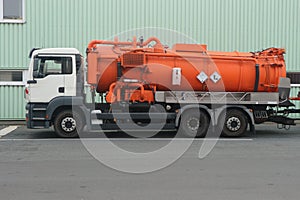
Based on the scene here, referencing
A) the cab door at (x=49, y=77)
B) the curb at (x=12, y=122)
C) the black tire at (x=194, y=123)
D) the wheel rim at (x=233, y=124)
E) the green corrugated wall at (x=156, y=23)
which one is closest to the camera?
Answer: the cab door at (x=49, y=77)

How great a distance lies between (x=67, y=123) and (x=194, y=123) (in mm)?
3844

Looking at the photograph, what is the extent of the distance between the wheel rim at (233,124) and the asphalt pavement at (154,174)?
4.64ft

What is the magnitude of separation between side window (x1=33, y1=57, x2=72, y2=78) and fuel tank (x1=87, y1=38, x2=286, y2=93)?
65 cm

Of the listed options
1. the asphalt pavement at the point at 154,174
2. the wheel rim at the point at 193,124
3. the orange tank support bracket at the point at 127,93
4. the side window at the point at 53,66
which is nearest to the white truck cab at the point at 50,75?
the side window at the point at 53,66

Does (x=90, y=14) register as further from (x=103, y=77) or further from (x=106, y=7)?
(x=103, y=77)

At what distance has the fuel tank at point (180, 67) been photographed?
40.0 feet

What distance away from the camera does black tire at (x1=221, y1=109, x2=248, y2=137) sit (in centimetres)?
1270

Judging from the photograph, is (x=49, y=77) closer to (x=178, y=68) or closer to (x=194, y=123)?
(x=178, y=68)

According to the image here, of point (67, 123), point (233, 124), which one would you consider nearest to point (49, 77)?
point (67, 123)

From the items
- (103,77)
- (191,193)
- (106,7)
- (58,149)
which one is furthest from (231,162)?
(106,7)

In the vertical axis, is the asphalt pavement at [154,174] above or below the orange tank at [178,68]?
below

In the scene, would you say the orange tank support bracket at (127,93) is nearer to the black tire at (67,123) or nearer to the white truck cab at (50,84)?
the white truck cab at (50,84)

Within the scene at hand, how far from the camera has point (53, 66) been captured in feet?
39.9

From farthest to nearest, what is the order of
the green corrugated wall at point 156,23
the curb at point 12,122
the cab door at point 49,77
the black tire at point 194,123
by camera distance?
the green corrugated wall at point 156,23, the curb at point 12,122, the black tire at point 194,123, the cab door at point 49,77
